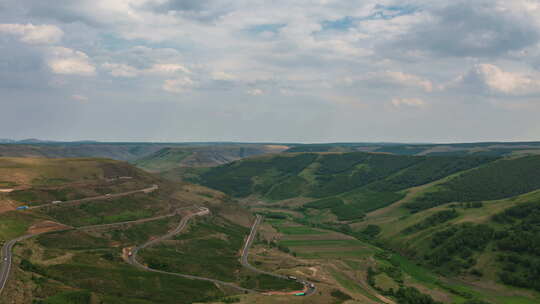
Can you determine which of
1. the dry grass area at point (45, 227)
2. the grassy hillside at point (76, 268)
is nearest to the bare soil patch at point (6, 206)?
the grassy hillside at point (76, 268)

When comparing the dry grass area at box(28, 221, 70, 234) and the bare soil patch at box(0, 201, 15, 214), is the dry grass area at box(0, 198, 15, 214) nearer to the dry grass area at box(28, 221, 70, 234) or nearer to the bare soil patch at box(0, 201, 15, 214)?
the bare soil patch at box(0, 201, 15, 214)

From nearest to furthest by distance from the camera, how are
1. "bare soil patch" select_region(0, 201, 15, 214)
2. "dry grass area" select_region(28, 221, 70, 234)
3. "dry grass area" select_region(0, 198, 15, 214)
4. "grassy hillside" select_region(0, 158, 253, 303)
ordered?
"grassy hillside" select_region(0, 158, 253, 303)
"dry grass area" select_region(28, 221, 70, 234)
"bare soil patch" select_region(0, 201, 15, 214)
"dry grass area" select_region(0, 198, 15, 214)

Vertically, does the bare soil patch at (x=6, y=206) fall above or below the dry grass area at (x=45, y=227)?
above

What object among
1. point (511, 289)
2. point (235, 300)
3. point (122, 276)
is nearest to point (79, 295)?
point (122, 276)

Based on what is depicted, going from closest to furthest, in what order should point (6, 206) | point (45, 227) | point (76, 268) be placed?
1. point (76, 268)
2. point (45, 227)
3. point (6, 206)

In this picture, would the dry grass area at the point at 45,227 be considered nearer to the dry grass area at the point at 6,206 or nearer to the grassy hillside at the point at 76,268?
the grassy hillside at the point at 76,268

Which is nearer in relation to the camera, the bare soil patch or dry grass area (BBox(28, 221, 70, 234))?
dry grass area (BBox(28, 221, 70, 234))

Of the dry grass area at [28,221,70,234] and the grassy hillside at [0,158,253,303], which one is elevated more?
the dry grass area at [28,221,70,234]

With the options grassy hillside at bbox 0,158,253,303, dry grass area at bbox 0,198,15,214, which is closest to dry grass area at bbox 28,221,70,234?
grassy hillside at bbox 0,158,253,303

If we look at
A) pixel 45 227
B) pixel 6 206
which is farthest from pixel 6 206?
pixel 45 227

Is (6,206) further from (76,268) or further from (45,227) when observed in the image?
(76,268)

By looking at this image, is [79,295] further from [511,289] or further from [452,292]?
[511,289]
